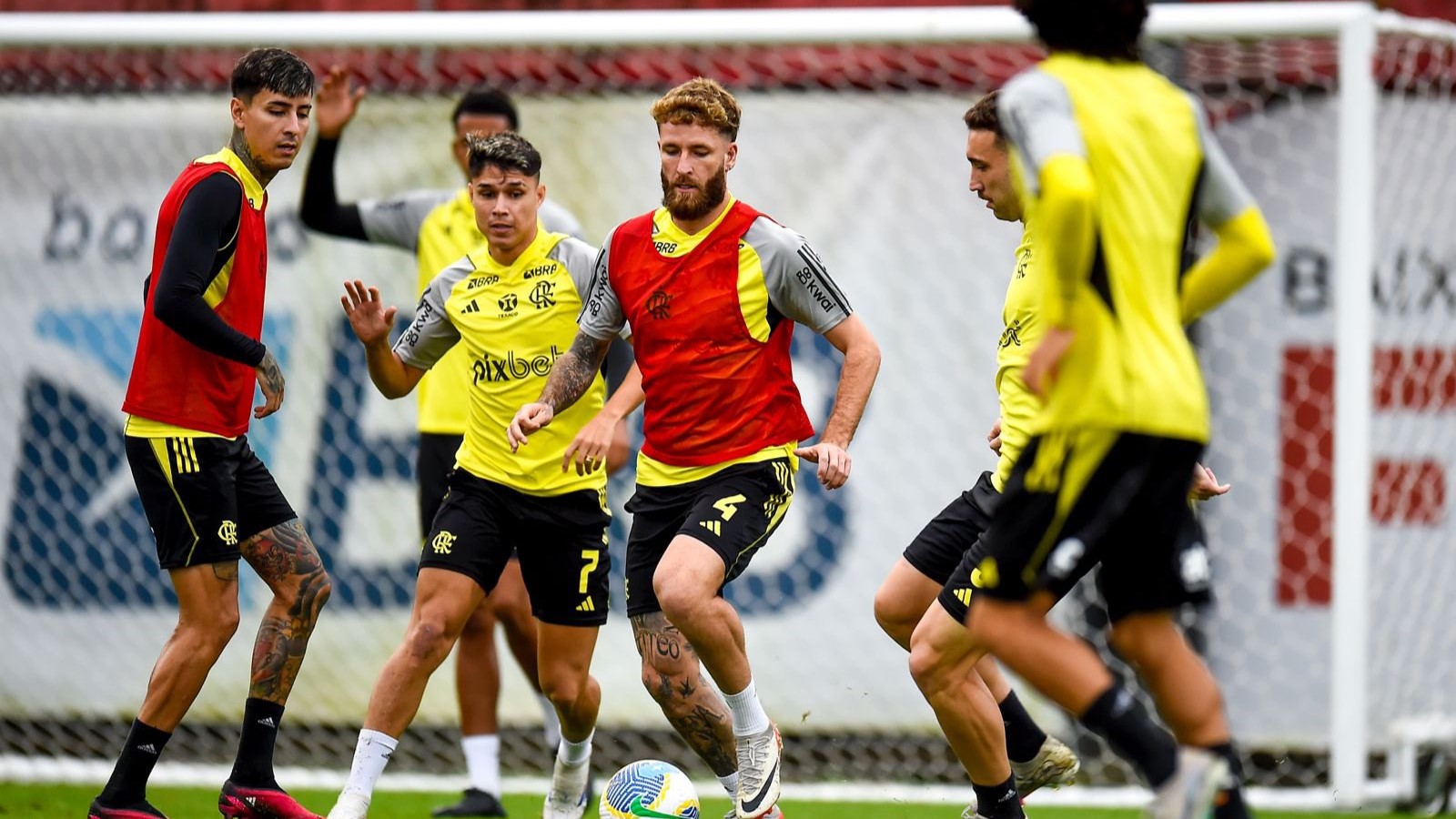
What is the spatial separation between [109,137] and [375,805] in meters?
3.48

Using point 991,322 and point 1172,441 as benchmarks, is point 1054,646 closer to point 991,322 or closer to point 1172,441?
point 1172,441

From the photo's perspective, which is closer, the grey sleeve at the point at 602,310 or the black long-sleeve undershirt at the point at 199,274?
the black long-sleeve undershirt at the point at 199,274

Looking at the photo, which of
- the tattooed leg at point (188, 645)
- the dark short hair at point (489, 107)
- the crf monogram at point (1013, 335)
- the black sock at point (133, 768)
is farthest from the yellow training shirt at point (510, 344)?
the crf monogram at point (1013, 335)

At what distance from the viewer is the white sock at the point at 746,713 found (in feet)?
15.3

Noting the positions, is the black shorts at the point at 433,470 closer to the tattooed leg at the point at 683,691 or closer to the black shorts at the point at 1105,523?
the tattooed leg at the point at 683,691

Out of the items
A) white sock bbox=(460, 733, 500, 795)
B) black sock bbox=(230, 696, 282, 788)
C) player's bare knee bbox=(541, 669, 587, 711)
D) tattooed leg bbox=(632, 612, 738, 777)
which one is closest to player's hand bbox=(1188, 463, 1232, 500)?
tattooed leg bbox=(632, 612, 738, 777)

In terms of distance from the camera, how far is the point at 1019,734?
16.3ft

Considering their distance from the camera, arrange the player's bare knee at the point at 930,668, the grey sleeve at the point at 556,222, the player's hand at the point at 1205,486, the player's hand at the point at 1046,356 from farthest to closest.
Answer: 1. the grey sleeve at the point at 556,222
2. the player's bare knee at the point at 930,668
3. the player's hand at the point at 1205,486
4. the player's hand at the point at 1046,356

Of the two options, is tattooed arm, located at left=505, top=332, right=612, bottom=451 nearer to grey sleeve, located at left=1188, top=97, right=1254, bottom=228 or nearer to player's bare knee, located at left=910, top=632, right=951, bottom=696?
player's bare knee, located at left=910, top=632, right=951, bottom=696

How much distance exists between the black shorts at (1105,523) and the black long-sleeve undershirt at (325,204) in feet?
11.7

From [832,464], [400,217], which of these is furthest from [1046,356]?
[400,217]

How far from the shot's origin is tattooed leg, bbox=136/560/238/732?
4.70m

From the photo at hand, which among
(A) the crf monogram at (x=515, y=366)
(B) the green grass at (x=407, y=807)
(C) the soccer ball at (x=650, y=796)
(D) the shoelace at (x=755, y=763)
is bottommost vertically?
(B) the green grass at (x=407, y=807)

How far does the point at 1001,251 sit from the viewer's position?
23.9 feet
